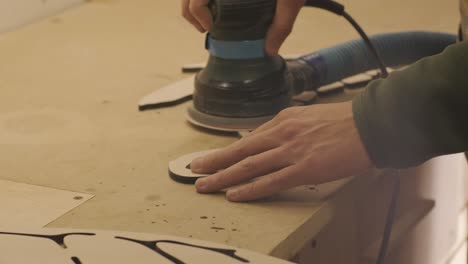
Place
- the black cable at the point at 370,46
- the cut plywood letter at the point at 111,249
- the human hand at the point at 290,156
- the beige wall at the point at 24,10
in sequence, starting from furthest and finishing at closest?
1. the beige wall at the point at 24,10
2. the black cable at the point at 370,46
3. the human hand at the point at 290,156
4. the cut plywood letter at the point at 111,249

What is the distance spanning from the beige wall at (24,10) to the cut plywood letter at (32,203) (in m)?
0.68

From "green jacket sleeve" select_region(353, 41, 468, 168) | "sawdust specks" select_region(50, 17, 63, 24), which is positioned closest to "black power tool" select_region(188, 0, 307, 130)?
"green jacket sleeve" select_region(353, 41, 468, 168)

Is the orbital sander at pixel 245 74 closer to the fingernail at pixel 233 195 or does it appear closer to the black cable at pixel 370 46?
the black cable at pixel 370 46

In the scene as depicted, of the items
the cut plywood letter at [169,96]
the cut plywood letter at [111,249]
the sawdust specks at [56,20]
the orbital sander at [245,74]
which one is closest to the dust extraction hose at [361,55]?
the orbital sander at [245,74]

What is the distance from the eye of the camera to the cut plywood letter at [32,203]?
877mm

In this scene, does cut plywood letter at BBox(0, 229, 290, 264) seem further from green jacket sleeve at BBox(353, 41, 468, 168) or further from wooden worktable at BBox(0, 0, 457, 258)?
green jacket sleeve at BBox(353, 41, 468, 168)

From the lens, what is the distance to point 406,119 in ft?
2.78

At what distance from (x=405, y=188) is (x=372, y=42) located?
24 cm

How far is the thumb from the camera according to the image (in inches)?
41.3

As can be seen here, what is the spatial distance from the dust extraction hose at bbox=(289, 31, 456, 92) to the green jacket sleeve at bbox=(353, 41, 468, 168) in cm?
30

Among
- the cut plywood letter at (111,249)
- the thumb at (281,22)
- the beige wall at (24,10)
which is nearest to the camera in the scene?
the cut plywood letter at (111,249)

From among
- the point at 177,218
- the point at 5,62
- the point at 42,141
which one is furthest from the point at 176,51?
the point at 177,218

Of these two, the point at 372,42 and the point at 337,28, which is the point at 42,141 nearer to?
the point at 372,42

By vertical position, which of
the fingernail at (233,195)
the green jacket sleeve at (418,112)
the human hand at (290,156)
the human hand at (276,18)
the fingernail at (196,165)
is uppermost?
the human hand at (276,18)
